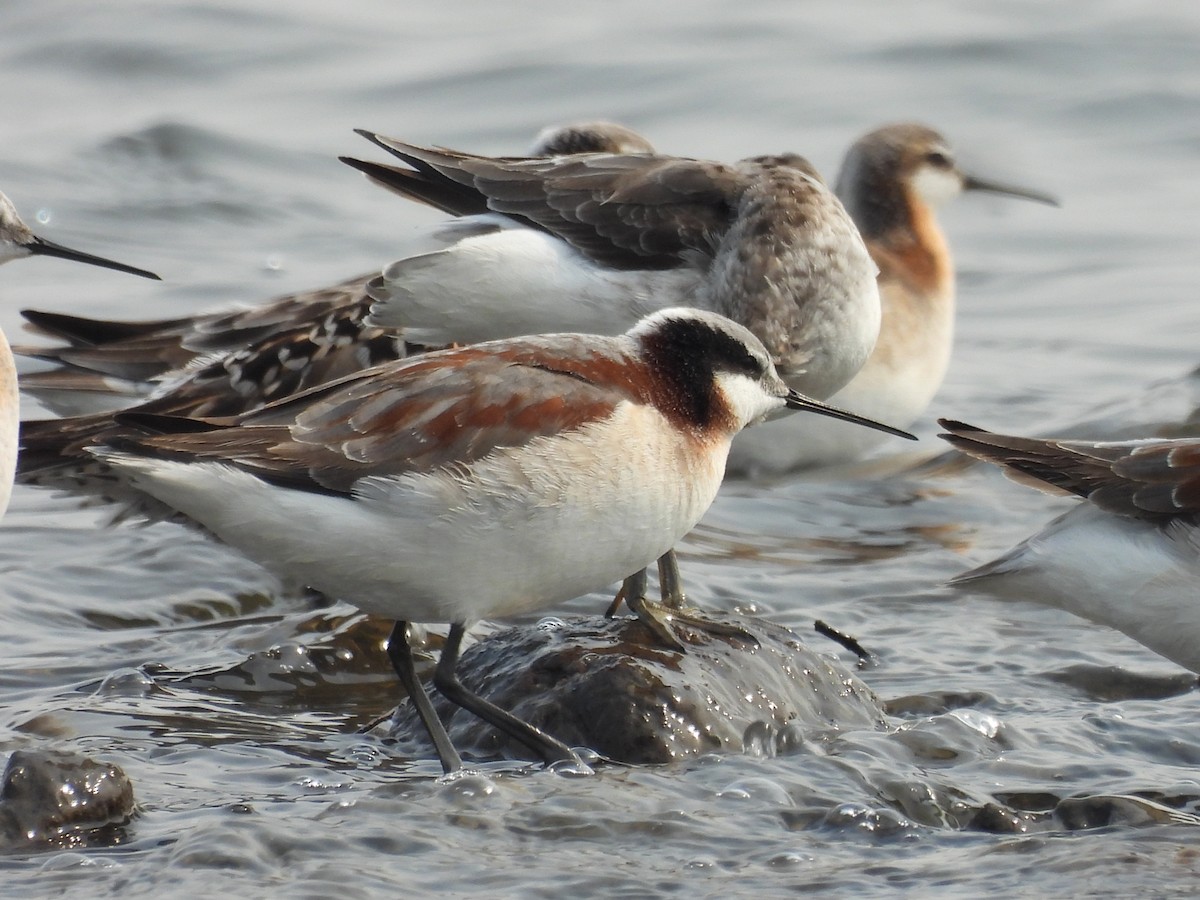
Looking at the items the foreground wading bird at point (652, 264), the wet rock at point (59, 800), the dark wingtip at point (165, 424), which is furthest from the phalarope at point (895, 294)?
the wet rock at point (59, 800)

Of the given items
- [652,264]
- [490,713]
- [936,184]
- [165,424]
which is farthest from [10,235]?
[936,184]

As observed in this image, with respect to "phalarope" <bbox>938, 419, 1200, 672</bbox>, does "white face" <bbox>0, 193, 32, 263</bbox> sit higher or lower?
higher

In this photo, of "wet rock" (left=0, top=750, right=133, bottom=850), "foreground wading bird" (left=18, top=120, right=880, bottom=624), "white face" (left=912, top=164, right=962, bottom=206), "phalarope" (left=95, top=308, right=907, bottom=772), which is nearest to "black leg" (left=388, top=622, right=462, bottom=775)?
"phalarope" (left=95, top=308, right=907, bottom=772)

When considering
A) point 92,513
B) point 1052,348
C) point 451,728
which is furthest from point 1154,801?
point 1052,348

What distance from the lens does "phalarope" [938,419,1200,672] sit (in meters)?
7.12

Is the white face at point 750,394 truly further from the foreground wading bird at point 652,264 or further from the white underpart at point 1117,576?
the white underpart at point 1117,576

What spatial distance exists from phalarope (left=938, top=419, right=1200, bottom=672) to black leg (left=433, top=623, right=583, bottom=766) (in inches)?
78.6

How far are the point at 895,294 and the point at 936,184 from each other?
1.48 meters

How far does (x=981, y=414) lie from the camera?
1272 centimetres

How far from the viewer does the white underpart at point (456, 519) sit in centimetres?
600

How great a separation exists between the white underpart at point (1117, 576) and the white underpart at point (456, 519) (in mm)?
1933

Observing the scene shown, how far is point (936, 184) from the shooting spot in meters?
12.8

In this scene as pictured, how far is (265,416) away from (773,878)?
7.43ft

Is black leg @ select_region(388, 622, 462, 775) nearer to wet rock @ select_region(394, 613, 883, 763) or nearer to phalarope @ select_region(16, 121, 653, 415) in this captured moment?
wet rock @ select_region(394, 613, 883, 763)
